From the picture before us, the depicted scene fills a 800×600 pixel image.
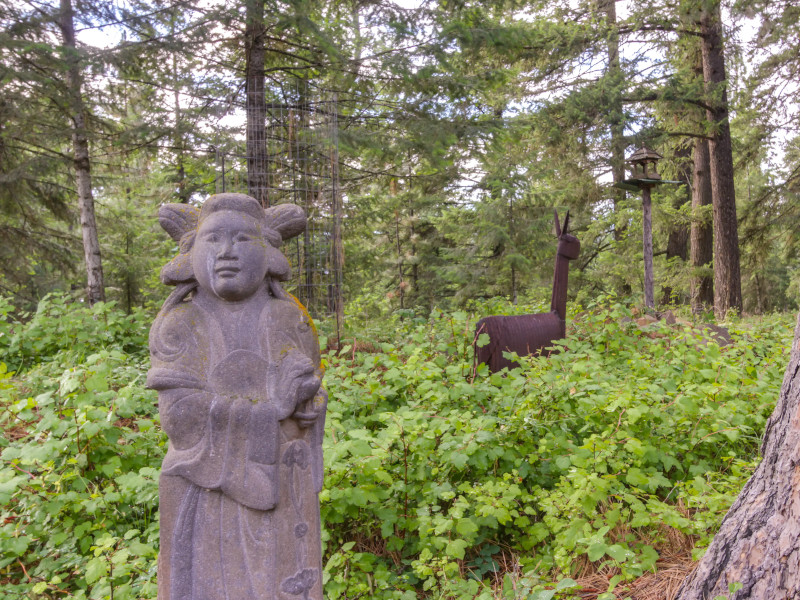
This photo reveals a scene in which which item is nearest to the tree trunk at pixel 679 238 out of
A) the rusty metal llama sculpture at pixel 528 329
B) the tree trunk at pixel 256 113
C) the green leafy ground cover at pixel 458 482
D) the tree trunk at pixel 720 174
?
the tree trunk at pixel 720 174

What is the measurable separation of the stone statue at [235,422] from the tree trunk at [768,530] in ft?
5.44

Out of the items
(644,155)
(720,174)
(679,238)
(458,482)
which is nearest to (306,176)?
(458,482)

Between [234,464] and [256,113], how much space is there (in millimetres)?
6771

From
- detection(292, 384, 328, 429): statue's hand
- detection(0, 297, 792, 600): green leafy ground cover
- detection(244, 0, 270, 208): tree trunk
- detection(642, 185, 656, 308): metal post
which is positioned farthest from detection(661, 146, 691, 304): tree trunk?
detection(292, 384, 328, 429): statue's hand

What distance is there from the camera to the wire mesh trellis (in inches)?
308

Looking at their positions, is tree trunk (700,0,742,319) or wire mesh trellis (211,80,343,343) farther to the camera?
tree trunk (700,0,742,319)

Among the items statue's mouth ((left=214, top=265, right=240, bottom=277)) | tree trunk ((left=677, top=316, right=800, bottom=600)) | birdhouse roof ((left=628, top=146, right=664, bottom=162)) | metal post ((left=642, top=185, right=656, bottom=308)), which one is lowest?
tree trunk ((left=677, top=316, right=800, bottom=600))

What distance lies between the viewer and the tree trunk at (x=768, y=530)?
1.93m

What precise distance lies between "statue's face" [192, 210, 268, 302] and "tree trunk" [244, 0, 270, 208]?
5.59 m

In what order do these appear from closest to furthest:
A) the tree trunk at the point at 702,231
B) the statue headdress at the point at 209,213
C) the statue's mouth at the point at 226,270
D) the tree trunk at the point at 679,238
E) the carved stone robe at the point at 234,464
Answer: the carved stone robe at the point at 234,464 → the statue's mouth at the point at 226,270 → the statue headdress at the point at 209,213 → the tree trunk at the point at 702,231 → the tree trunk at the point at 679,238

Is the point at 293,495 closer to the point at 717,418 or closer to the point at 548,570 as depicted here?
the point at 548,570

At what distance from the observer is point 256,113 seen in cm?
780

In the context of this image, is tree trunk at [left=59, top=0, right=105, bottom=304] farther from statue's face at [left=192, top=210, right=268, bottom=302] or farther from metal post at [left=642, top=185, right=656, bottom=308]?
metal post at [left=642, top=185, right=656, bottom=308]

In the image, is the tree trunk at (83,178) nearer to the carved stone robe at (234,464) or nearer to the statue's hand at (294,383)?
the carved stone robe at (234,464)
